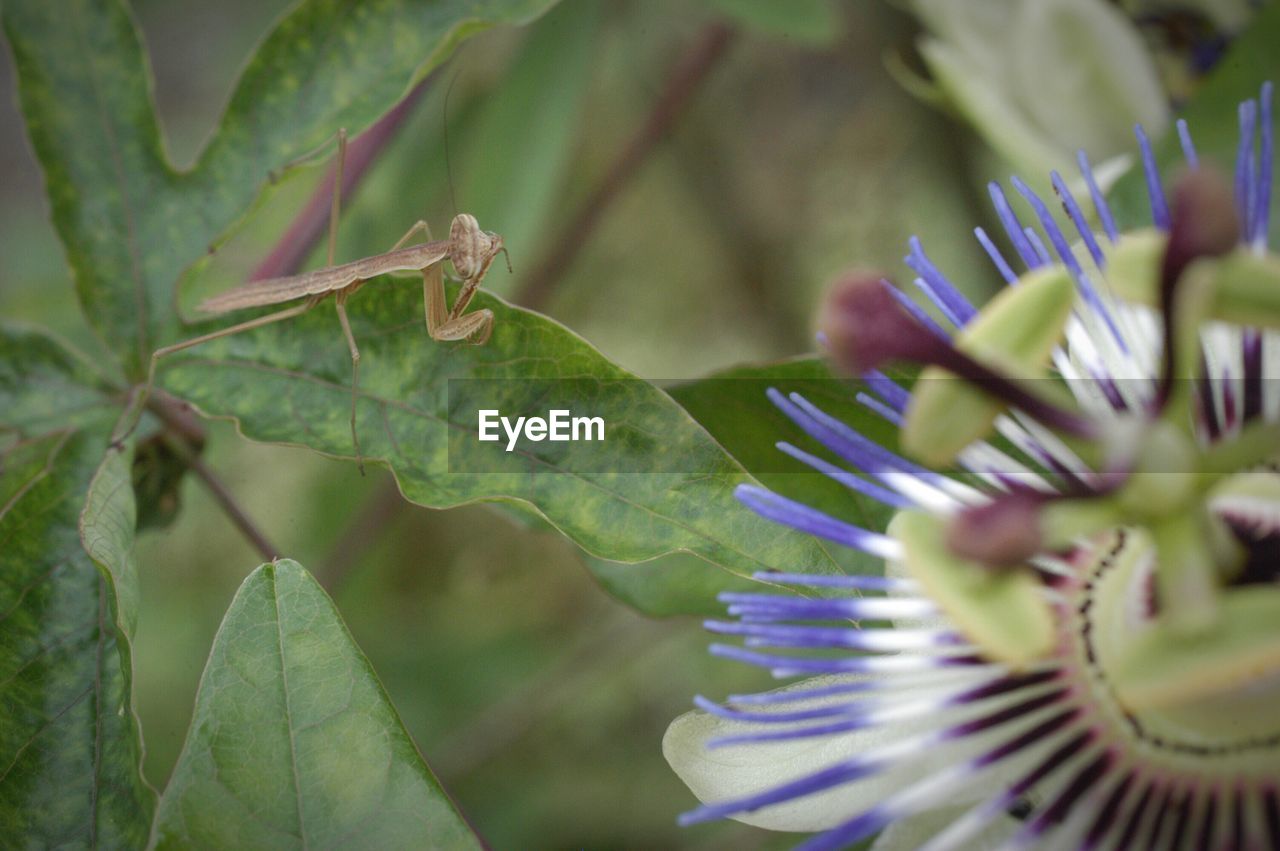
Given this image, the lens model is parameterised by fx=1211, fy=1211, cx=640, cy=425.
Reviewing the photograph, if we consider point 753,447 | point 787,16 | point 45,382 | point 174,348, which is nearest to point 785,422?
point 753,447

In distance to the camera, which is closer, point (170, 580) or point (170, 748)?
point (170, 748)

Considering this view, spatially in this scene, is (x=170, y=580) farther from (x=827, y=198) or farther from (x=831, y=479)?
(x=831, y=479)

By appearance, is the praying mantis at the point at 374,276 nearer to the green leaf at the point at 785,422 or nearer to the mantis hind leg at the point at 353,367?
the mantis hind leg at the point at 353,367

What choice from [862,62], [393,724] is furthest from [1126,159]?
[862,62]

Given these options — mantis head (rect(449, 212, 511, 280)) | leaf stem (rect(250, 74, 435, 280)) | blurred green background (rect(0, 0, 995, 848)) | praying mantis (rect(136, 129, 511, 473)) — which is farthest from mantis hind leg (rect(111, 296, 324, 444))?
blurred green background (rect(0, 0, 995, 848))

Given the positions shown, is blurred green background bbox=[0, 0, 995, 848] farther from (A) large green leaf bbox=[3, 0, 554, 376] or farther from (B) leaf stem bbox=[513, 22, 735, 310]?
(A) large green leaf bbox=[3, 0, 554, 376]

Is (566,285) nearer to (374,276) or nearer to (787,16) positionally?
(787,16)
